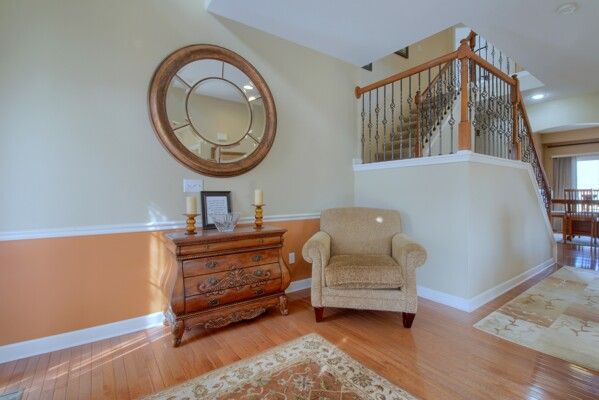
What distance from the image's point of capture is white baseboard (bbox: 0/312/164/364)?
1.84 metres

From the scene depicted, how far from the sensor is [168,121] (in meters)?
2.33

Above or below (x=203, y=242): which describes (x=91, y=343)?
below

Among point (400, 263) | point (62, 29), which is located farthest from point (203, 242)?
point (62, 29)

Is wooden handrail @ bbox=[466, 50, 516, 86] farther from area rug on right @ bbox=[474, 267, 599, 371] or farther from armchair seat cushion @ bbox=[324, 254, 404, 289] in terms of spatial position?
area rug on right @ bbox=[474, 267, 599, 371]

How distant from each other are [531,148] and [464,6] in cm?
255

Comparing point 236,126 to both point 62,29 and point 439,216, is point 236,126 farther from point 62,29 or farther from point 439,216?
point 439,216

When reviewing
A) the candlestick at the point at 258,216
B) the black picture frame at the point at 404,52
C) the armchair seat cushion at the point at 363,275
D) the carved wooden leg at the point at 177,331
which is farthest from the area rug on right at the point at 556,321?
the black picture frame at the point at 404,52

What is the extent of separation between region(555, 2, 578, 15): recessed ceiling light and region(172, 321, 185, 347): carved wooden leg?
4242 mm

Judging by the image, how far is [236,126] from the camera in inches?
106

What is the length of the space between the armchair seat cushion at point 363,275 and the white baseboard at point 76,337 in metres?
1.43

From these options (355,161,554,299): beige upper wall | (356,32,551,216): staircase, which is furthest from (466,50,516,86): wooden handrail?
(355,161,554,299): beige upper wall

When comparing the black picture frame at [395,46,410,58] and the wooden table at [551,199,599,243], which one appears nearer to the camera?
the black picture frame at [395,46,410,58]

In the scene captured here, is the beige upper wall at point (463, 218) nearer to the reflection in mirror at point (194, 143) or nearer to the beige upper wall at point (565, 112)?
the reflection in mirror at point (194, 143)

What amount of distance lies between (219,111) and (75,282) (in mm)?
1722
